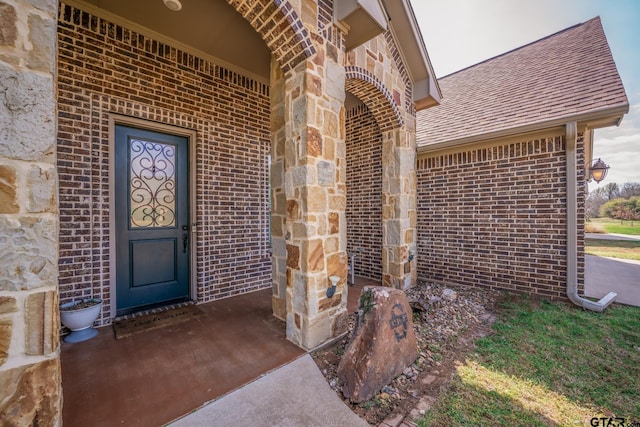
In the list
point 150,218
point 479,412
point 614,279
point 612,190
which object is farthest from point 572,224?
point 612,190

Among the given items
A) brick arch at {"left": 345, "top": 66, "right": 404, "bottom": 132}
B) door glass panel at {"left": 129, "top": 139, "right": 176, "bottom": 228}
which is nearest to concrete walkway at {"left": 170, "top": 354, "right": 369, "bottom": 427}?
door glass panel at {"left": 129, "top": 139, "right": 176, "bottom": 228}

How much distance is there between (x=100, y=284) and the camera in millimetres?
2879

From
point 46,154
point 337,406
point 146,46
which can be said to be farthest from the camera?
point 146,46

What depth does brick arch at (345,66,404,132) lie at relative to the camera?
131 inches

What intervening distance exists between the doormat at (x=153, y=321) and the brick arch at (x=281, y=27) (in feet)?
10.2

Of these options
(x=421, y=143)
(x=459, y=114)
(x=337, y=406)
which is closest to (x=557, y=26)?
(x=459, y=114)

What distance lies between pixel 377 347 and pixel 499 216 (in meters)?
3.42

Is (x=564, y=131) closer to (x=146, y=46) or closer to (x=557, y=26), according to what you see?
(x=557, y=26)

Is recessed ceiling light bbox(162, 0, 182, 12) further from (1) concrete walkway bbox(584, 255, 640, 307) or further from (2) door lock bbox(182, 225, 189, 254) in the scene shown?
(1) concrete walkway bbox(584, 255, 640, 307)

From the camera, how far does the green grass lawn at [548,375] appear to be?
5.85 ft

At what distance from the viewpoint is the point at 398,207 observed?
4230mm

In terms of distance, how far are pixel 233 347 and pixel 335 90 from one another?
2.83 metres

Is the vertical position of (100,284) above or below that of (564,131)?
below

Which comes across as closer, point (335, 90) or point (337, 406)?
point (337, 406)
